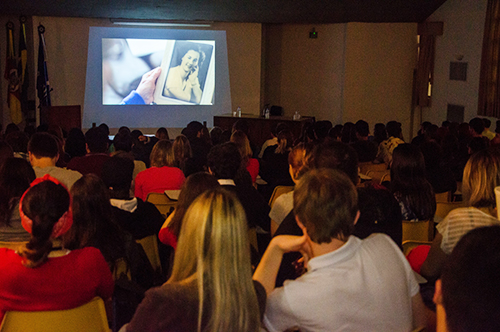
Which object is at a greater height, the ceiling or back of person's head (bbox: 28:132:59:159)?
the ceiling

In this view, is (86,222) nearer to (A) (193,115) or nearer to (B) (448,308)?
(B) (448,308)

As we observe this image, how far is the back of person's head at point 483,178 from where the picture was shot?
2.68 m

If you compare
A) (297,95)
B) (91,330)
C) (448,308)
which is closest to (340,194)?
(448,308)

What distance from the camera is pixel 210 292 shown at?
1.47m

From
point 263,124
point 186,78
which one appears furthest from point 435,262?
point 186,78

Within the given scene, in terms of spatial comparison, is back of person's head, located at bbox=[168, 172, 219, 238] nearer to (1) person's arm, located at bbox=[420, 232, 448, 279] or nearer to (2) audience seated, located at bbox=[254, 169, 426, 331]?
(2) audience seated, located at bbox=[254, 169, 426, 331]

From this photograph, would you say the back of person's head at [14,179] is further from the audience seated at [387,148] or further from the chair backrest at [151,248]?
the audience seated at [387,148]

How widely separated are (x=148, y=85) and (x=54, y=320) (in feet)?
34.2

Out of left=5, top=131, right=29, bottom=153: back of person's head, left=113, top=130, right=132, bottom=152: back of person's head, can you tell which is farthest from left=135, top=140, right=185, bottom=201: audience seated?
left=5, top=131, right=29, bottom=153: back of person's head

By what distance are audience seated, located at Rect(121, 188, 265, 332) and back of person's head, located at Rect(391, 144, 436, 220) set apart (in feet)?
7.25

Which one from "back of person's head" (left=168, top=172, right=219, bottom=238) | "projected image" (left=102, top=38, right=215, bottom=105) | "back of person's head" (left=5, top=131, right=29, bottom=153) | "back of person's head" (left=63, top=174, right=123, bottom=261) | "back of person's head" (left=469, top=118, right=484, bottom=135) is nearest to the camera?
"back of person's head" (left=63, top=174, right=123, bottom=261)

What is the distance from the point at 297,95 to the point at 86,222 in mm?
11258

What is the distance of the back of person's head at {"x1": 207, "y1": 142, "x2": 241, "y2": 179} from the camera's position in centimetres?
344

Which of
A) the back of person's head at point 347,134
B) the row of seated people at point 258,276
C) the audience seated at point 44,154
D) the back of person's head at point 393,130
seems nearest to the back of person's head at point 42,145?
the audience seated at point 44,154
